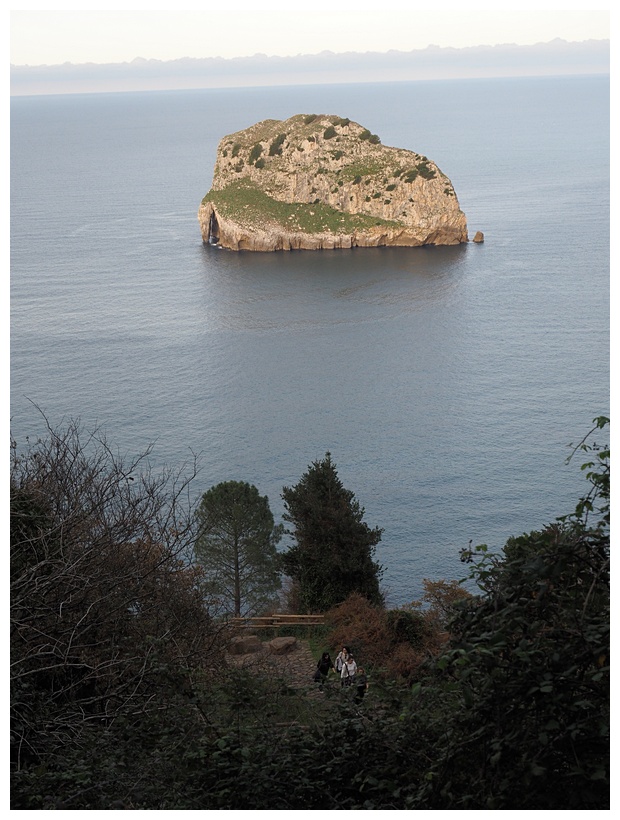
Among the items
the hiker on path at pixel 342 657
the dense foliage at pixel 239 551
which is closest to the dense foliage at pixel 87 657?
the hiker on path at pixel 342 657

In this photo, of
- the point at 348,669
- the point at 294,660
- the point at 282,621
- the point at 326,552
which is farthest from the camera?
the point at 326,552

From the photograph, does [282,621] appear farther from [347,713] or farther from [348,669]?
[347,713]

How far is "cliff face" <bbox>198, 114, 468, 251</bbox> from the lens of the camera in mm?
74438

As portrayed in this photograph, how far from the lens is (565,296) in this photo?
61.9 meters

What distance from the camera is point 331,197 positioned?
76.1 meters

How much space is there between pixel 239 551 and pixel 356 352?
105 ft

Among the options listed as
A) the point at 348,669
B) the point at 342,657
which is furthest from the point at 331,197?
the point at 348,669

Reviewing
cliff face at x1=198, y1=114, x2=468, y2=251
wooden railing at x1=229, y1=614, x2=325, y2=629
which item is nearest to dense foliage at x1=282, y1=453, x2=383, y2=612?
wooden railing at x1=229, y1=614, x2=325, y2=629

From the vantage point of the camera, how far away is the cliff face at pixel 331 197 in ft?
244

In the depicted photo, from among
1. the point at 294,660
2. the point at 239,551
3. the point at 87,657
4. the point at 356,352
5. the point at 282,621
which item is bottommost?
the point at 282,621

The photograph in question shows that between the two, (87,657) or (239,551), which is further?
(239,551)

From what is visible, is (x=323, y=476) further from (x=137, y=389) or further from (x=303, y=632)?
(x=137, y=389)

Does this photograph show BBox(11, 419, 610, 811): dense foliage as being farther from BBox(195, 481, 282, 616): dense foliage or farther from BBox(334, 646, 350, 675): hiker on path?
BBox(195, 481, 282, 616): dense foliage

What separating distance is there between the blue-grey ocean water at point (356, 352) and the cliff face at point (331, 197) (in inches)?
73.6
